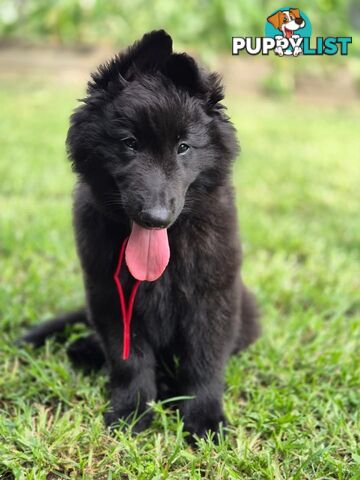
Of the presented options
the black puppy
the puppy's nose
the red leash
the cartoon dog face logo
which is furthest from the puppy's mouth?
the puppy's nose

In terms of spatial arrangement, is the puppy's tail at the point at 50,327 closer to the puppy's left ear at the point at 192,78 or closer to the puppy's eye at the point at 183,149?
the puppy's eye at the point at 183,149

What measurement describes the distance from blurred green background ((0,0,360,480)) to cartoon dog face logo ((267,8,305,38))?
32cm

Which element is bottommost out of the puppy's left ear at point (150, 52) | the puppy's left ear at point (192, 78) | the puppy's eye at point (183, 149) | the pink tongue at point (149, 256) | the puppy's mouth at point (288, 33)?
the pink tongue at point (149, 256)

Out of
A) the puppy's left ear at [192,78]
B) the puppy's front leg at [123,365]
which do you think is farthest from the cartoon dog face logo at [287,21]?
the puppy's front leg at [123,365]

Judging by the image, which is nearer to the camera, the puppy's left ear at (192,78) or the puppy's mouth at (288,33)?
the puppy's left ear at (192,78)

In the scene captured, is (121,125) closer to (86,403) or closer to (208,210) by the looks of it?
(208,210)

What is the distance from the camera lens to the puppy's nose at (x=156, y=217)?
210 cm

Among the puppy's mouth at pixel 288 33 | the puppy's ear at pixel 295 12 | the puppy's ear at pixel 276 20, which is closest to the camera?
the puppy's mouth at pixel 288 33

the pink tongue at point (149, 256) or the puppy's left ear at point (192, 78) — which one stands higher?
the puppy's left ear at point (192, 78)

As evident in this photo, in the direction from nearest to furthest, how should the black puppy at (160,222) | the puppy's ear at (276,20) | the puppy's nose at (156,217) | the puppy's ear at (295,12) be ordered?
the puppy's nose at (156,217) → the black puppy at (160,222) → the puppy's ear at (276,20) → the puppy's ear at (295,12)

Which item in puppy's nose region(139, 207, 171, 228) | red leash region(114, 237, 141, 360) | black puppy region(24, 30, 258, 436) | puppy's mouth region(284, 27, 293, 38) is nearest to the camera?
puppy's nose region(139, 207, 171, 228)

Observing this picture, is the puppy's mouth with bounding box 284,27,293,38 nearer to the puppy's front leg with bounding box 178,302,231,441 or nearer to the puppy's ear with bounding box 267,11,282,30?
the puppy's ear with bounding box 267,11,282,30

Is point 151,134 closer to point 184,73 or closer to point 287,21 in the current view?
point 184,73

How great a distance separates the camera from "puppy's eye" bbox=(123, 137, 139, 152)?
2270mm
